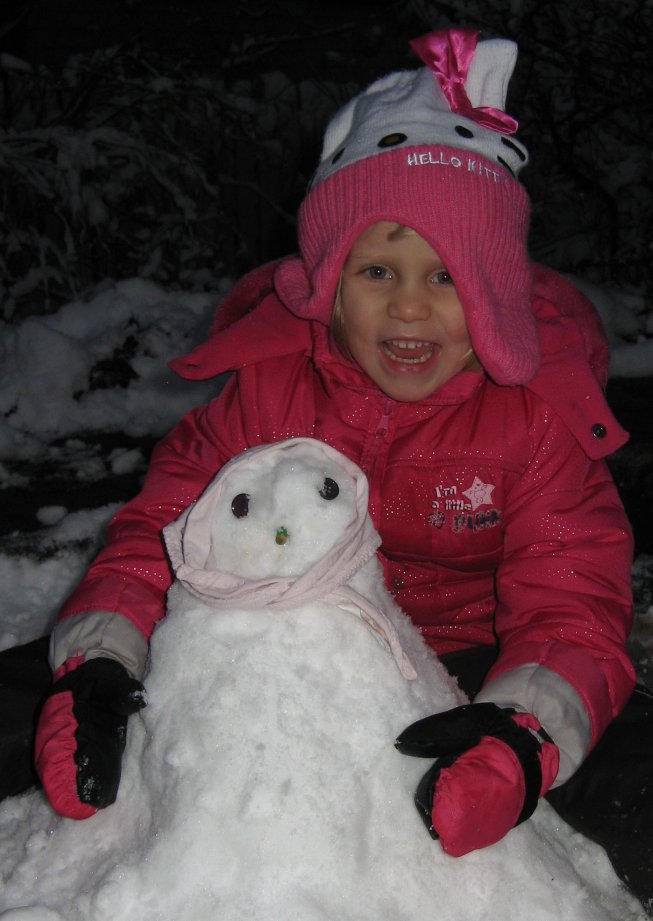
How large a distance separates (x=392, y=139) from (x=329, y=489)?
667mm

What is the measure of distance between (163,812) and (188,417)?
908mm

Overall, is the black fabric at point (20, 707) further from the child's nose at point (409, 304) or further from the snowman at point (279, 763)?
the child's nose at point (409, 304)

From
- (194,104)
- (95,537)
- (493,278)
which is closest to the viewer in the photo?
(493,278)

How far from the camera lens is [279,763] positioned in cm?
120

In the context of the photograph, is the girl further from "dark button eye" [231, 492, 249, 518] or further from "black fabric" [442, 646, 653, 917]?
"dark button eye" [231, 492, 249, 518]

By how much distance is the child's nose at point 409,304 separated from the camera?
157cm

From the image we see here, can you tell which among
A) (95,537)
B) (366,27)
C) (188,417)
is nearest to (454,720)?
(188,417)

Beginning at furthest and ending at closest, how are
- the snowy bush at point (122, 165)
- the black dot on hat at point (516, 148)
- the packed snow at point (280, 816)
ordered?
the snowy bush at point (122, 165)
the black dot on hat at point (516, 148)
the packed snow at point (280, 816)

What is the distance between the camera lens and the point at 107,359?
4.31m

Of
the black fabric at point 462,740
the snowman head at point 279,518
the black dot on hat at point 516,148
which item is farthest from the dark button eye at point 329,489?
the black dot on hat at point 516,148

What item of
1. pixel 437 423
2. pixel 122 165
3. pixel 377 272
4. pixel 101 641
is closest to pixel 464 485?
pixel 437 423

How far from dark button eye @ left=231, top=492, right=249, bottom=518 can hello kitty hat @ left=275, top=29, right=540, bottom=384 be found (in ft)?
1.67

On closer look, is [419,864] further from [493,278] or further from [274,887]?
[493,278]

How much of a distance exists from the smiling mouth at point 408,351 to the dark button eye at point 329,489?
1.20 ft
